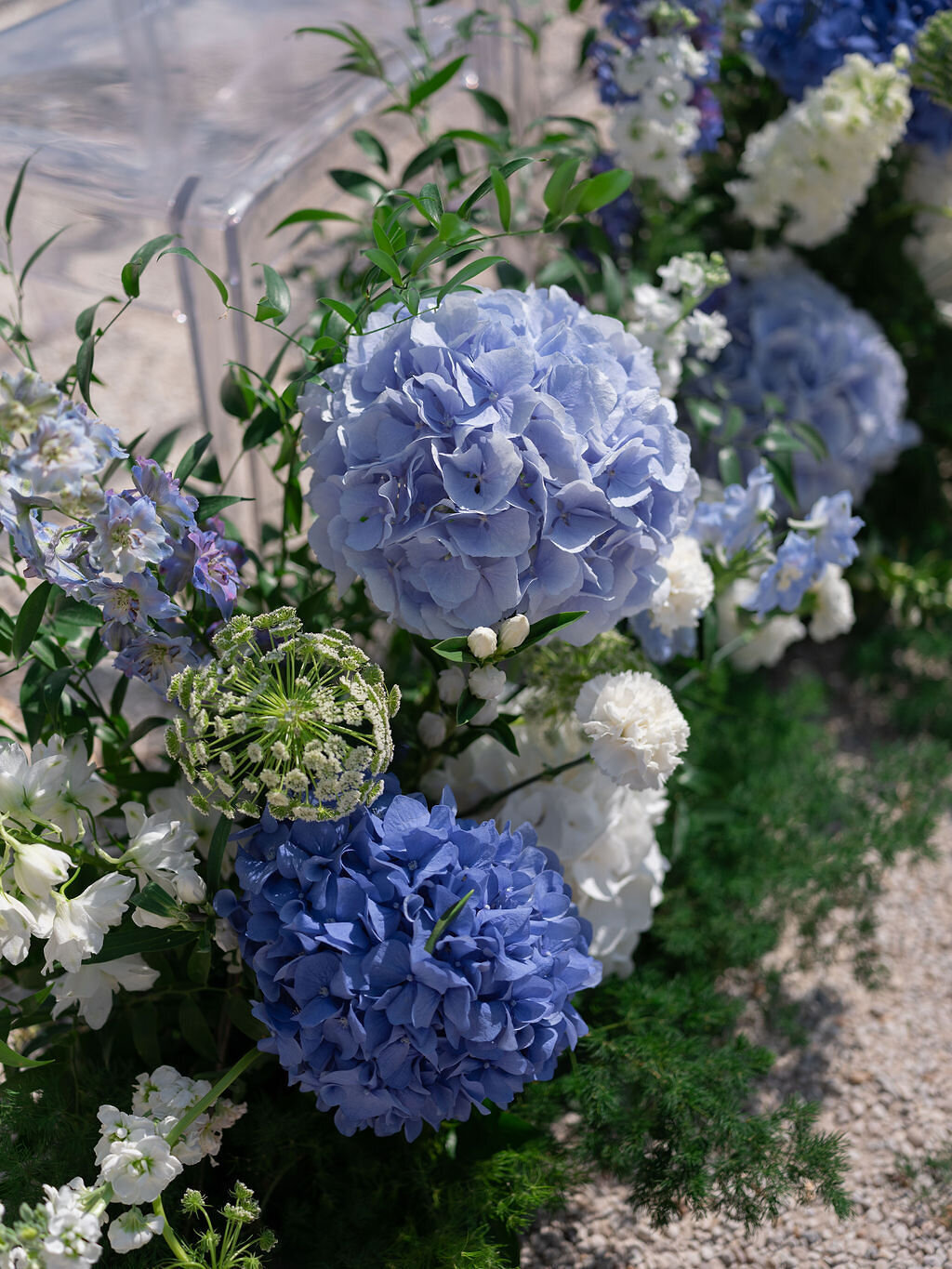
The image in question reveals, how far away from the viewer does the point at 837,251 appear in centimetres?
197

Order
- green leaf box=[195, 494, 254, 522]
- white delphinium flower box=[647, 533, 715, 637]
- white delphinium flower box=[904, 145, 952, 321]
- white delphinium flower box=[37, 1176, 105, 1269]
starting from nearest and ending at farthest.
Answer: white delphinium flower box=[37, 1176, 105, 1269]
green leaf box=[195, 494, 254, 522]
white delphinium flower box=[647, 533, 715, 637]
white delphinium flower box=[904, 145, 952, 321]

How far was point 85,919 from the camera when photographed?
34.2 inches

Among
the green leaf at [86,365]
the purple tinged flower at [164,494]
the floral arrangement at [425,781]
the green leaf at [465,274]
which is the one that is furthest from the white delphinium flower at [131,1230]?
the green leaf at [465,274]

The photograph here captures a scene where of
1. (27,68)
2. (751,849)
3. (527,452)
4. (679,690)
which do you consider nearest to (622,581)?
(527,452)

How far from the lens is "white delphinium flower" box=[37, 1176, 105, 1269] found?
78cm

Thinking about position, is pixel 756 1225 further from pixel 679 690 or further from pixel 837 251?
pixel 837 251

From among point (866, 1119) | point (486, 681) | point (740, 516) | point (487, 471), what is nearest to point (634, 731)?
point (486, 681)

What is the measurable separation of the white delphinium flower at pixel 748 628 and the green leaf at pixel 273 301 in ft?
2.01

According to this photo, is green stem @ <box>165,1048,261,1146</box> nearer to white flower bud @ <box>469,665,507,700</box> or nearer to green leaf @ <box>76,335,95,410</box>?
white flower bud @ <box>469,665,507,700</box>

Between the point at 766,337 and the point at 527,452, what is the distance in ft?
3.27

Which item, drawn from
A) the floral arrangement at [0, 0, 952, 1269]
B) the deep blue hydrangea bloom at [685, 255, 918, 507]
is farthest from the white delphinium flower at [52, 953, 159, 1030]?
the deep blue hydrangea bloom at [685, 255, 918, 507]

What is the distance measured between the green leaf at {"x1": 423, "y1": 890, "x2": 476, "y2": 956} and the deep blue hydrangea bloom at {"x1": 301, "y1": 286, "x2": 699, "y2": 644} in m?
0.22

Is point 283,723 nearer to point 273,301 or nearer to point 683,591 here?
point 273,301

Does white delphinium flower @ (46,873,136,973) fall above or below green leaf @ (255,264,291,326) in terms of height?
below
